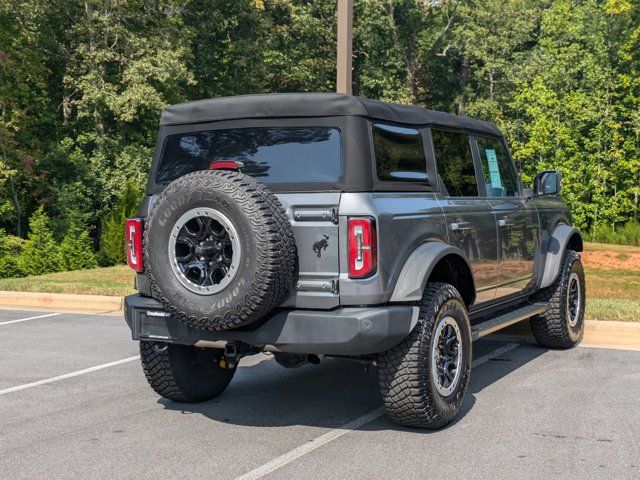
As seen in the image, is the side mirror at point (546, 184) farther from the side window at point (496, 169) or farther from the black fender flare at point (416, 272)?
the black fender flare at point (416, 272)

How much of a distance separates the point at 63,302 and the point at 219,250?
24.2 ft

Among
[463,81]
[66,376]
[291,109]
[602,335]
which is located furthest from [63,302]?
[463,81]

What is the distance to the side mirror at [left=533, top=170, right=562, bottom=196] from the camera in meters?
8.00

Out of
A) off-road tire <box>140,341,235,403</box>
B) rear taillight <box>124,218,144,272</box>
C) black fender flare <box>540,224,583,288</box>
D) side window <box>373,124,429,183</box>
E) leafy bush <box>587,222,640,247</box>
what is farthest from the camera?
leafy bush <box>587,222,640,247</box>

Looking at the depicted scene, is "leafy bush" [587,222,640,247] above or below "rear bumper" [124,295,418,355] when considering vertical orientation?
below

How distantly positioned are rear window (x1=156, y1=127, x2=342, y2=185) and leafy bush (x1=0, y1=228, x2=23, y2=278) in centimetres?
1312

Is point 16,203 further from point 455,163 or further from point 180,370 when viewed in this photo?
point 455,163

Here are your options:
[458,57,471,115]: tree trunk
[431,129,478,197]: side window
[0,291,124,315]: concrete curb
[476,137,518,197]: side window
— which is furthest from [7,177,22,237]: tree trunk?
[458,57,471,115]: tree trunk

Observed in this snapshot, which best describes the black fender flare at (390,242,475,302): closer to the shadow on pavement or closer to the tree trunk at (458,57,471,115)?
the shadow on pavement

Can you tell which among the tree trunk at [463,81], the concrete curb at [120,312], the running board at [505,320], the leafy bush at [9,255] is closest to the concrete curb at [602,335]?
the concrete curb at [120,312]

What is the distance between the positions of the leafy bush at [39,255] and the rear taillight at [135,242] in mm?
12826

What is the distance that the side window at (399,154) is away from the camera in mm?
5631

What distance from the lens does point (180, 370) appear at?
6.12 m

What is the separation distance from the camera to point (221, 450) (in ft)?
16.9
